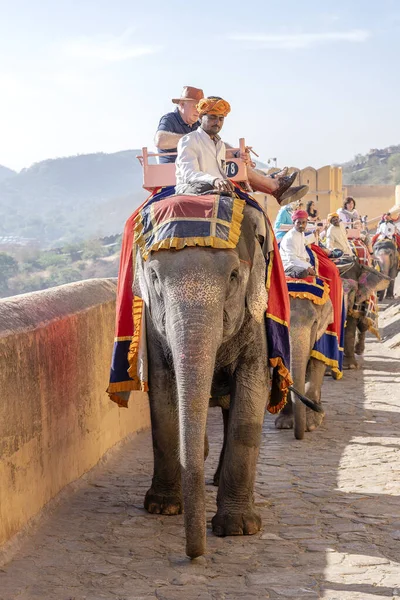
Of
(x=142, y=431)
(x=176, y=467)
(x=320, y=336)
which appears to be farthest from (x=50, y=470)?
(x=320, y=336)

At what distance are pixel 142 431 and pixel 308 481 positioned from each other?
2.29 m

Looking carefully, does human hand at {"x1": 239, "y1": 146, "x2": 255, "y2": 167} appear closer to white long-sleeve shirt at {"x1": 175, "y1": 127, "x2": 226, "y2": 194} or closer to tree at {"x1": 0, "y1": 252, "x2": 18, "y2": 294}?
white long-sleeve shirt at {"x1": 175, "y1": 127, "x2": 226, "y2": 194}

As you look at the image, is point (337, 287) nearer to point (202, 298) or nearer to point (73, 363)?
point (73, 363)

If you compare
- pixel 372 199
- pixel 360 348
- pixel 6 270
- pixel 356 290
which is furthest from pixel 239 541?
pixel 6 270

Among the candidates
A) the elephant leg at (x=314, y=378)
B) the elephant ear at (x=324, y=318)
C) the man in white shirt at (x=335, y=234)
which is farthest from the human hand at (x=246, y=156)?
the man in white shirt at (x=335, y=234)

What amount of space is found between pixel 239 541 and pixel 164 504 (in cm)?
77

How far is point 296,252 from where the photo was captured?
32.9 feet

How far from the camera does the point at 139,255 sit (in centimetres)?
625

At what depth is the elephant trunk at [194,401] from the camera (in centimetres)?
518

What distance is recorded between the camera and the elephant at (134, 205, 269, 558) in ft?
17.5

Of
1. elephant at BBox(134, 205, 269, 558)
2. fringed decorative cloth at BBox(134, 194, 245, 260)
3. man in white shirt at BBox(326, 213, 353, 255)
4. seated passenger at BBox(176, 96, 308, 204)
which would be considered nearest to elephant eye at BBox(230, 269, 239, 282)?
elephant at BBox(134, 205, 269, 558)

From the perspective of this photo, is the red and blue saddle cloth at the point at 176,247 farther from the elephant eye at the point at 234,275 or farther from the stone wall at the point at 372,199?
the stone wall at the point at 372,199

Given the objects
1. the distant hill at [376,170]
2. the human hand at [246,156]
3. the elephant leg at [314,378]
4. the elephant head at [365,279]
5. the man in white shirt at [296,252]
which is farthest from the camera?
the distant hill at [376,170]

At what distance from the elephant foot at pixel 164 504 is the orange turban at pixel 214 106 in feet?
7.75
